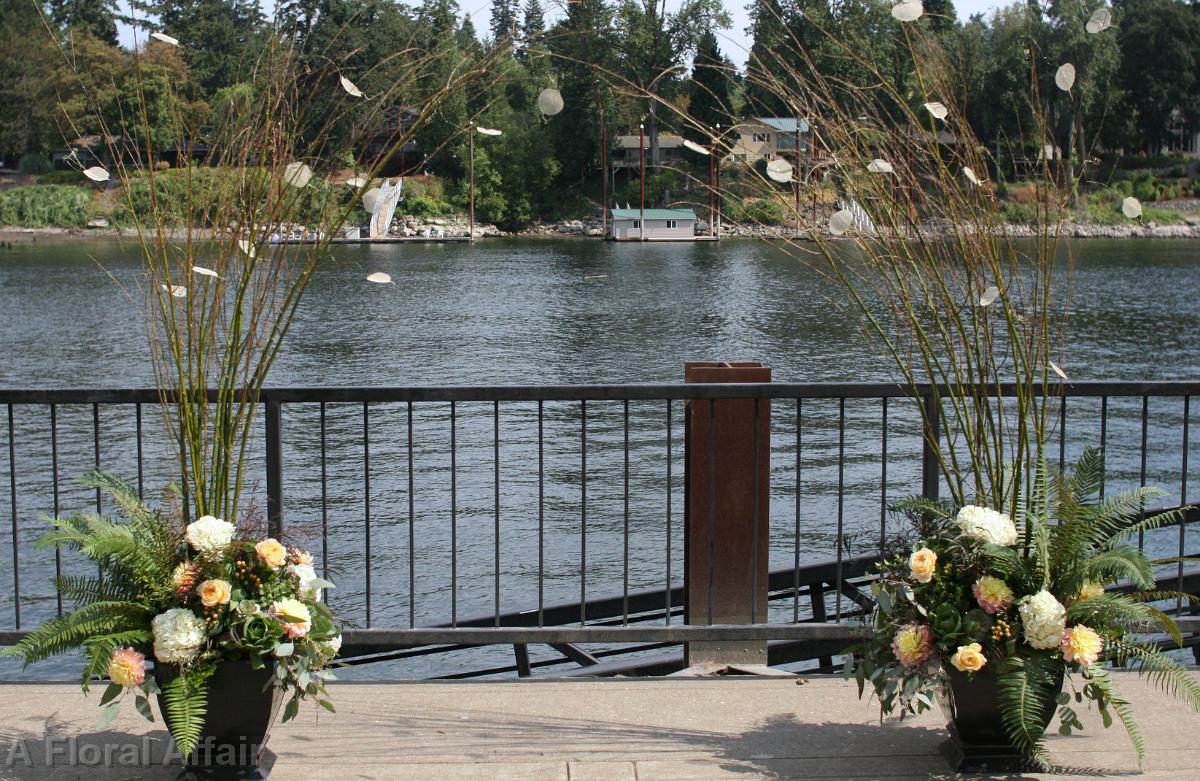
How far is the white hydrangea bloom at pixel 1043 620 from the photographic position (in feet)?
11.0

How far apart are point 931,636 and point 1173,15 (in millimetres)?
94056

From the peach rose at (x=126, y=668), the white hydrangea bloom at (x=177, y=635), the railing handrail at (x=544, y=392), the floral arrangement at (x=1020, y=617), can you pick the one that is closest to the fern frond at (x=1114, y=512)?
the floral arrangement at (x=1020, y=617)

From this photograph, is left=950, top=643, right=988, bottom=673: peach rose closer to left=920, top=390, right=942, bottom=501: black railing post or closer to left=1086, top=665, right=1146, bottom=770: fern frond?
left=1086, top=665, right=1146, bottom=770: fern frond

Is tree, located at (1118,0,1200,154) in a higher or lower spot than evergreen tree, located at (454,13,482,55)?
Answer: higher

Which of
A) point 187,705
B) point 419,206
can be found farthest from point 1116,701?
point 419,206

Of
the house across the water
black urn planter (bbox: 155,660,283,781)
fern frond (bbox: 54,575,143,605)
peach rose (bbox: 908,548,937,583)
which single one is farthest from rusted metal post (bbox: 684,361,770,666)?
the house across the water

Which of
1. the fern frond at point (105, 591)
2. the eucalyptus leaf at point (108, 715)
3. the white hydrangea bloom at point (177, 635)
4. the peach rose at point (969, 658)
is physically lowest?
the eucalyptus leaf at point (108, 715)

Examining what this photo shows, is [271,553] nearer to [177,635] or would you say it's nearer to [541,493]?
[177,635]

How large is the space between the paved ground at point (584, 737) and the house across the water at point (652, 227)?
78986 mm

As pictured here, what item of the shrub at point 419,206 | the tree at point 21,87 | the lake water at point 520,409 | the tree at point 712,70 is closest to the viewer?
the tree at point 712,70

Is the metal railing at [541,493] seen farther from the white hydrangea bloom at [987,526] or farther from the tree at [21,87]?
the tree at [21,87]

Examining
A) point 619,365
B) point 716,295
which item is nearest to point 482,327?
point 619,365

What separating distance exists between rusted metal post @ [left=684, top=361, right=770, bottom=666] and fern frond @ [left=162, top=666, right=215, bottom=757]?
7.32 ft

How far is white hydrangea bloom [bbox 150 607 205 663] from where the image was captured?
3.26 m
